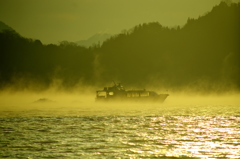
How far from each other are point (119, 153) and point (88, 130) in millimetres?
18896

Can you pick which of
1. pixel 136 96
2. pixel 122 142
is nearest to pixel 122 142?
pixel 122 142

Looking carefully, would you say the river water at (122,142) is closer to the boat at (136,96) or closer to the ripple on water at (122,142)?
the ripple on water at (122,142)

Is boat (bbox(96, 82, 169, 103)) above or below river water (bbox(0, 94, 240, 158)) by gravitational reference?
above

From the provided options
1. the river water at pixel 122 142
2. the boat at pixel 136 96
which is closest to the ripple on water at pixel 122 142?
the river water at pixel 122 142

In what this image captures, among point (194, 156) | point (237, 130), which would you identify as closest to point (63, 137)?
point (194, 156)

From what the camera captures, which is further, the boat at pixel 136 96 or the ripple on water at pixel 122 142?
the boat at pixel 136 96

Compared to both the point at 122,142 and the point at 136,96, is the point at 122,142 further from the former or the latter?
the point at 136,96

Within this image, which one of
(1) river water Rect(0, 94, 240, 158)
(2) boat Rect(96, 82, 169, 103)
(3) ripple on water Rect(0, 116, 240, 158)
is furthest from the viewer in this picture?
(2) boat Rect(96, 82, 169, 103)

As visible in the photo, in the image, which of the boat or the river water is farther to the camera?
the boat

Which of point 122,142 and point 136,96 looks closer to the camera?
point 122,142

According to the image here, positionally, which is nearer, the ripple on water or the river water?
the river water

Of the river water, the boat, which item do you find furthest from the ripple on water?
the boat

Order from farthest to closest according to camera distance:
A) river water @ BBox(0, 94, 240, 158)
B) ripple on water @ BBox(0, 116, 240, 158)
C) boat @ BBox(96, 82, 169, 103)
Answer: boat @ BBox(96, 82, 169, 103) < ripple on water @ BBox(0, 116, 240, 158) < river water @ BBox(0, 94, 240, 158)

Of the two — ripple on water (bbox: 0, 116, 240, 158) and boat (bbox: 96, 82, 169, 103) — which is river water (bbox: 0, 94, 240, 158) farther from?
boat (bbox: 96, 82, 169, 103)
